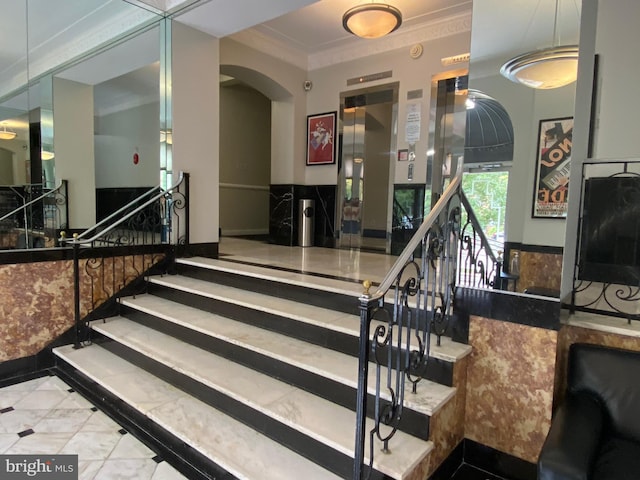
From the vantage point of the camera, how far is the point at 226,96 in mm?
7582

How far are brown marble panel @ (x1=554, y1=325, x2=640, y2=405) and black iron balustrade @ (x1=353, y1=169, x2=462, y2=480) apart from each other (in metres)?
0.67

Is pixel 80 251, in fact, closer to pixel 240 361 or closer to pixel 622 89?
pixel 240 361

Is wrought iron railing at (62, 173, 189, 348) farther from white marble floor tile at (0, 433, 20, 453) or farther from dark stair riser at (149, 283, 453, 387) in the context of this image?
white marble floor tile at (0, 433, 20, 453)

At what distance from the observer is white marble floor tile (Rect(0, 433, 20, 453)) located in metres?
2.32

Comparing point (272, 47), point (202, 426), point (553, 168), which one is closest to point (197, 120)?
point (272, 47)

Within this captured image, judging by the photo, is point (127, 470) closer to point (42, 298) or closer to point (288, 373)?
point (288, 373)

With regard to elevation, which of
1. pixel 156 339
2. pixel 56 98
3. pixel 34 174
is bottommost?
pixel 156 339

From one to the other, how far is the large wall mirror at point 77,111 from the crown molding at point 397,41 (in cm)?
258

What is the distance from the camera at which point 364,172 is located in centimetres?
584

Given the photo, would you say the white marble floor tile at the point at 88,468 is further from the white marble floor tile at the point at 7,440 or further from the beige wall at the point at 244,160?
the beige wall at the point at 244,160

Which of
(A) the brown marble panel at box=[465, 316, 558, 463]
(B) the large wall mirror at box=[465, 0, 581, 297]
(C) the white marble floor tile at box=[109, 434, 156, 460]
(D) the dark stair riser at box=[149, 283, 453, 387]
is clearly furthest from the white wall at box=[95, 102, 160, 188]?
(A) the brown marble panel at box=[465, 316, 558, 463]

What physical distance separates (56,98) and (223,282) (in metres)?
3.73

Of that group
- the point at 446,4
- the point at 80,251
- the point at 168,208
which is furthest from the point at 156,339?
the point at 446,4

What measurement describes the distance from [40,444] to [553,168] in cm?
354
